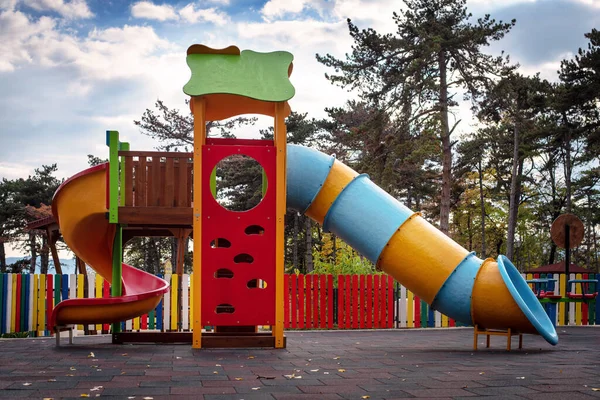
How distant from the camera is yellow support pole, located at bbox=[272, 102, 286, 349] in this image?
A: 765 cm

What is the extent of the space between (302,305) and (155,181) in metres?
5.32

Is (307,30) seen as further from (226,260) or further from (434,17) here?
(434,17)

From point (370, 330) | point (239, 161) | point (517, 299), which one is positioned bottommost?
point (370, 330)

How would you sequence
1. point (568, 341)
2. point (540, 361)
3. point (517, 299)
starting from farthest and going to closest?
point (568, 341)
point (517, 299)
point (540, 361)

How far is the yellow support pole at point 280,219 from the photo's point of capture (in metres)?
7.65

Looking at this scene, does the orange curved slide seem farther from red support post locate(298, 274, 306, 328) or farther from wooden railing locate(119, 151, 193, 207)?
red support post locate(298, 274, 306, 328)

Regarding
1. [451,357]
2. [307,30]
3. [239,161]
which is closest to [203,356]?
[451,357]

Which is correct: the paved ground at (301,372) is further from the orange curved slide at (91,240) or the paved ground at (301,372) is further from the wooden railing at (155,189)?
the wooden railing at (155,189)

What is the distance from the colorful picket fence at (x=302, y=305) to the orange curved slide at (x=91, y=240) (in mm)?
1863

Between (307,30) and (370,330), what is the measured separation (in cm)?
593

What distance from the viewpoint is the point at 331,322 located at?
41.5 feet

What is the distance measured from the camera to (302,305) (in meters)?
12.5

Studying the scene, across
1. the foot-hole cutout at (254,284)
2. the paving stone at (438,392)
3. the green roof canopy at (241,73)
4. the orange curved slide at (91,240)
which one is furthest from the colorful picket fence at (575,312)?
the paving stone at (438,392)

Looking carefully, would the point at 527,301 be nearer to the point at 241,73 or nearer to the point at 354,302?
the point at 354,302
